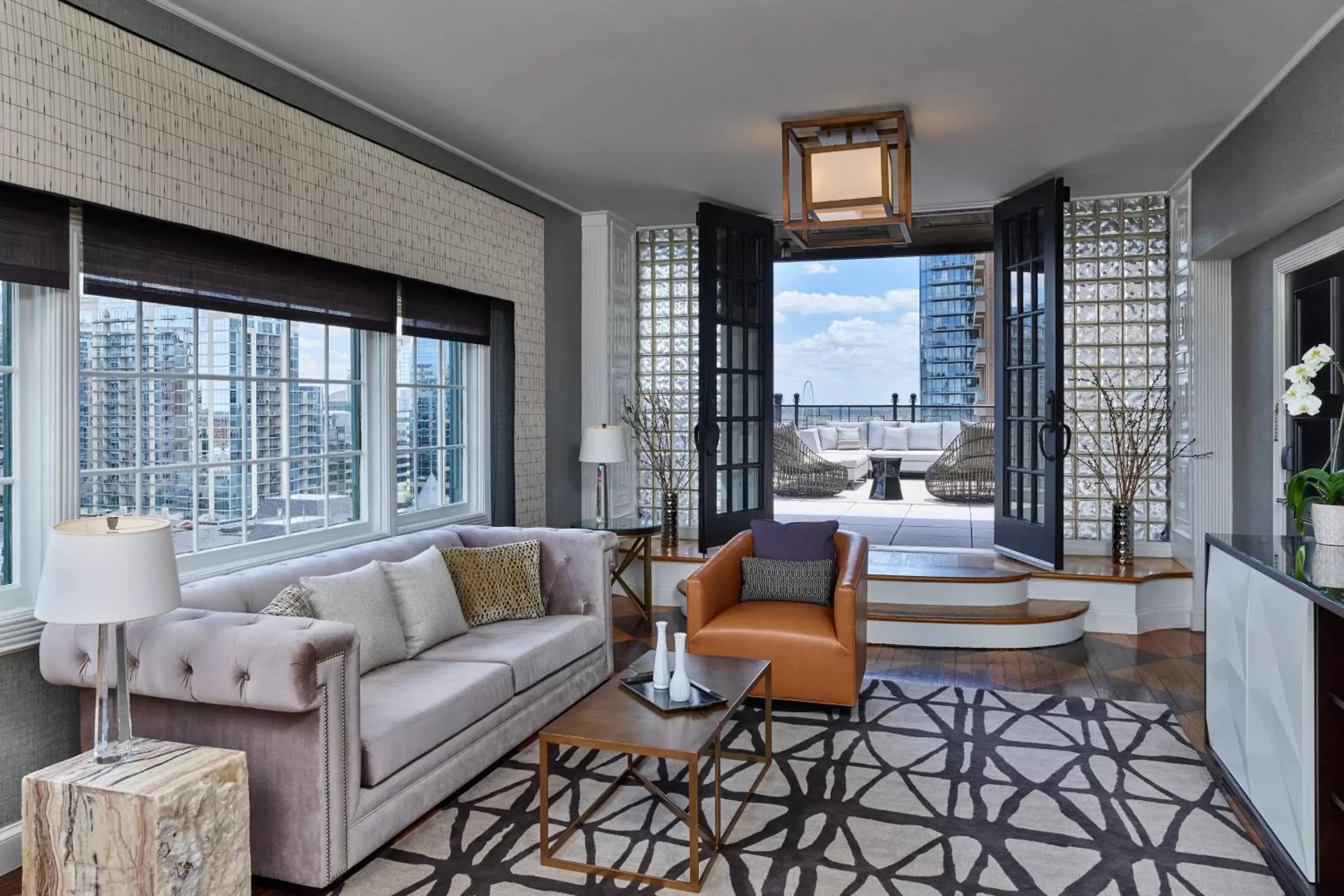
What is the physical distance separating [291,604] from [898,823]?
82.9 inches

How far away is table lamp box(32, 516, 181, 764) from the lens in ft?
6.81

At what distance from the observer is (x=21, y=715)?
2.68 metres

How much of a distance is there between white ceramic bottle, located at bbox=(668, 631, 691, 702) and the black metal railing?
9.81 metres

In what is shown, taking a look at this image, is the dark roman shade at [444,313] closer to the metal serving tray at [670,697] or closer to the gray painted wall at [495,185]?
the gray painted wall at [495,185]

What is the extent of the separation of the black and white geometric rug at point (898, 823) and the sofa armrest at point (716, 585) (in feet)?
1.59

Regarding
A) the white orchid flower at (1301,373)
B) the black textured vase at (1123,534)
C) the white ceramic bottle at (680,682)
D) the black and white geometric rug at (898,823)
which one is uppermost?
the white orchid flower at (1301,373)

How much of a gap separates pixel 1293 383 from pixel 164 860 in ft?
11.3

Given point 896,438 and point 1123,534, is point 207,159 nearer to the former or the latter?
point 1123,534

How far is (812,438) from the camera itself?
A: 1181cm

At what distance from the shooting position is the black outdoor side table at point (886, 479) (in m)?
10.0

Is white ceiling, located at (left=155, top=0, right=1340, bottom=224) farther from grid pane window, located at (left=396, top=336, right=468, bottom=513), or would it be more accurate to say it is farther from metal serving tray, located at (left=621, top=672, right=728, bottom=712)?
metal serving tray, located at (left=621, top=672, right=728, bottom=712)

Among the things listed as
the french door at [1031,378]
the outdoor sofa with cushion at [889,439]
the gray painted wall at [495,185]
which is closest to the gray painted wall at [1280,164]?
the french door at [1031,378]

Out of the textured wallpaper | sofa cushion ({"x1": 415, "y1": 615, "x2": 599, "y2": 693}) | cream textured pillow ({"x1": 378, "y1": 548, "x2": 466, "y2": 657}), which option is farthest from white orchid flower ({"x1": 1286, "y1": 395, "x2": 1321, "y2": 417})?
the textured wallpaper

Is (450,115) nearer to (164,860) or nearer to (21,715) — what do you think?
(21,715)
